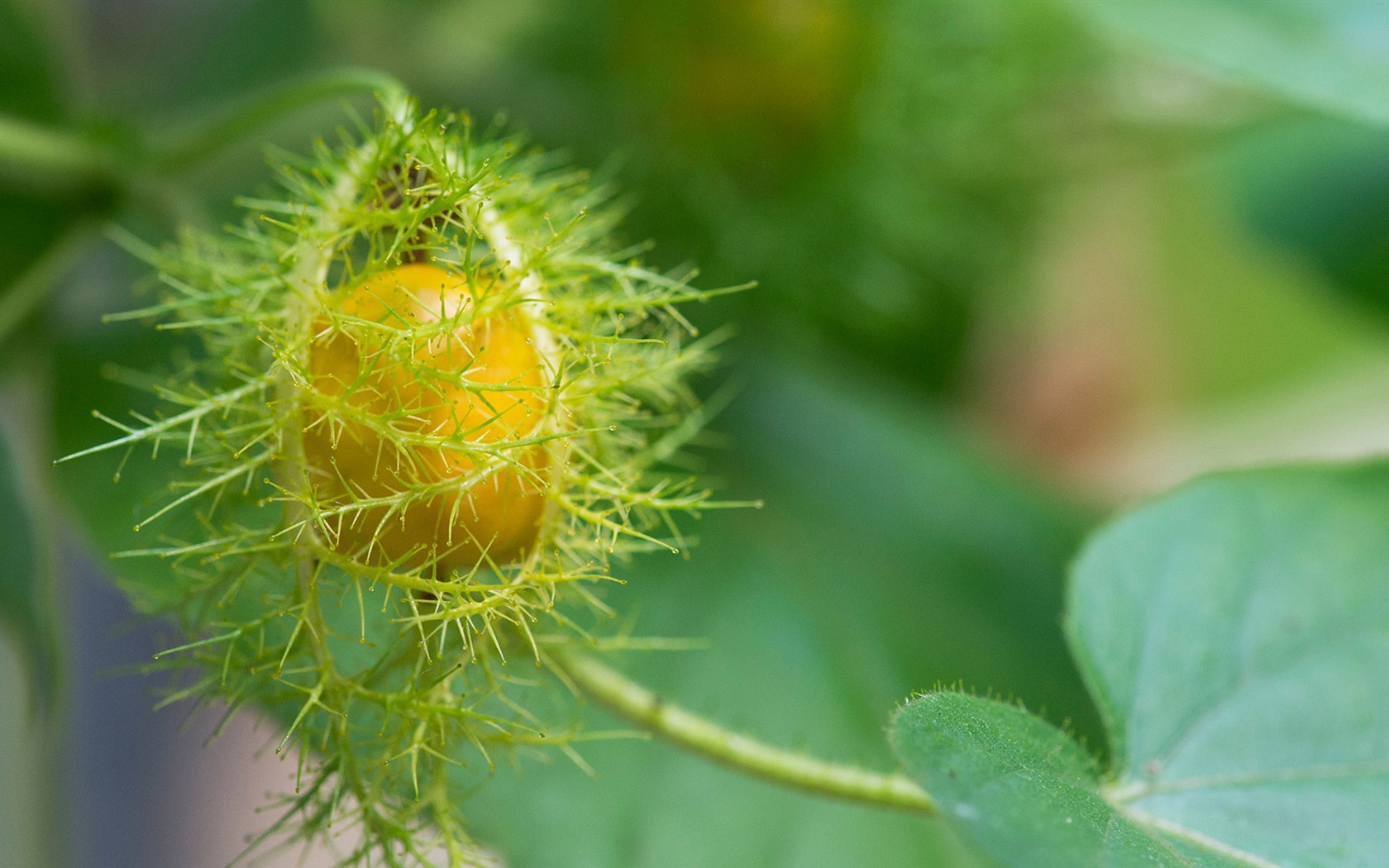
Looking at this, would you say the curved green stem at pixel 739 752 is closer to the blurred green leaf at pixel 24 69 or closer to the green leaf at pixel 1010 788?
the green leaf at pixel 1010 788

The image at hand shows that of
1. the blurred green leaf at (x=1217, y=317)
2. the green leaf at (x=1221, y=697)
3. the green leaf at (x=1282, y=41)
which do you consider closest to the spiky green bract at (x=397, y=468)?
the green leaf at (x=1221, y=697)

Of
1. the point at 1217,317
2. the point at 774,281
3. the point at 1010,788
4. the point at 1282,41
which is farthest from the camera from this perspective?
the point at 1217,317

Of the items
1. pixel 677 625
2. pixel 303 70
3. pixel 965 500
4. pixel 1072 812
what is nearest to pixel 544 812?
pixel 677 625

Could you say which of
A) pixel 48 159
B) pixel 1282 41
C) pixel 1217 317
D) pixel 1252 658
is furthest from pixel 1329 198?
pixel 48 159

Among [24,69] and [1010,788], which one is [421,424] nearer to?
[1010,788]

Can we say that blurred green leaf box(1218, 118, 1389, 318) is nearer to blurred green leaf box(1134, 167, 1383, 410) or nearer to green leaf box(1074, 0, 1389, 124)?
green leaf box(1074, 0, 1389, 124)

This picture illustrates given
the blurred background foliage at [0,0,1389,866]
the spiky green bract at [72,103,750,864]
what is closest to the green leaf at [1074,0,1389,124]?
the blurred background foliage at [0,0,1389,866]

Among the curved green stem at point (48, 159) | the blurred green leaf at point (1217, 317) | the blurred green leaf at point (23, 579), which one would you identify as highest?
the curved green stem at point (48, 159)
